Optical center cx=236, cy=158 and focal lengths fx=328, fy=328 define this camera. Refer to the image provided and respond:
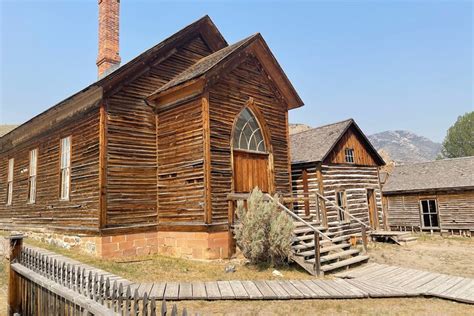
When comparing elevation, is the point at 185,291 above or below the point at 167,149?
below

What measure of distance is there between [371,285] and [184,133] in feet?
23.2

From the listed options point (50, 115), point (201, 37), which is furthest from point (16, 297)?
point (201, 37)

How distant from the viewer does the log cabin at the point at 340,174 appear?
1794 cm

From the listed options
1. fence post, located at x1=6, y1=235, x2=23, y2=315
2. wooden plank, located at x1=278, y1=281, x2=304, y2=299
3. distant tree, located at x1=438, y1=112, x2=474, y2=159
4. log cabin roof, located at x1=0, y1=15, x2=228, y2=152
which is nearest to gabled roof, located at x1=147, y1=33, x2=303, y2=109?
log cabin roof, located at x1=0, y1=15, x2=228, y2=152

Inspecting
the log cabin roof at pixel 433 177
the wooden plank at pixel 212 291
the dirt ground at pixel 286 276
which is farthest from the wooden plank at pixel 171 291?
the log cabin roof at pixel 433 177

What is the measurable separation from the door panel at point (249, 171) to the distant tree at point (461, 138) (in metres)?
56.3

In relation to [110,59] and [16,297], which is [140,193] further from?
[110,59]

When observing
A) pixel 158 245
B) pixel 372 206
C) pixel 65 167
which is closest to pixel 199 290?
pixel 158 245

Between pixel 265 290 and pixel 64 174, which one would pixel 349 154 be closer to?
pixel 265 290

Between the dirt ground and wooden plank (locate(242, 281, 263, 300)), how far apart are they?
14cm

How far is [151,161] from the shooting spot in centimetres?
1160

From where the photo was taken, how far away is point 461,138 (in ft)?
186

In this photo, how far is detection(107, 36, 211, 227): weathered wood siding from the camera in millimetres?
10617

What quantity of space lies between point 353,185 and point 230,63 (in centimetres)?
1221
